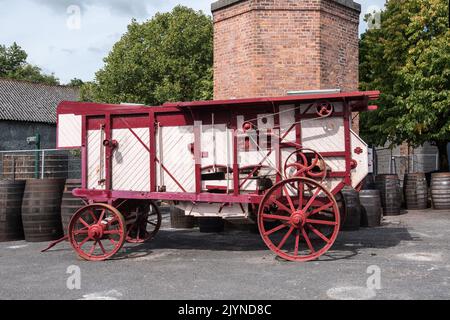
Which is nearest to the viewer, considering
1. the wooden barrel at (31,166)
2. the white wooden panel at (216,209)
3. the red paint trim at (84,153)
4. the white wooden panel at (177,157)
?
the white wooden panel at (216,209)

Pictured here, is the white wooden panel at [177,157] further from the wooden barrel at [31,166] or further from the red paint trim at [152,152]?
the wooden barrel at [31,166]

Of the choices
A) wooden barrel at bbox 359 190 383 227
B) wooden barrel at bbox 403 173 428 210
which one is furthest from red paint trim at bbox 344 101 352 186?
wooden barrel at bbox 403 173 428 210

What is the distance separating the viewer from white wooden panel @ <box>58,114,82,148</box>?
768cm

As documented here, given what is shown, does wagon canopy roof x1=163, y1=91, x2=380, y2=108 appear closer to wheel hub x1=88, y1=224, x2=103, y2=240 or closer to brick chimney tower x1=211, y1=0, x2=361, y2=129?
wheel hub x1=88, y1=224, x2=103, y2=240

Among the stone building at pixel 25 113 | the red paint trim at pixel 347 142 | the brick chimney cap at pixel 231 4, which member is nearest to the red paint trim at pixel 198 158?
the red paint trim at pixel 347 142

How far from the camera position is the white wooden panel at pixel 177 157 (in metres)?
7.14

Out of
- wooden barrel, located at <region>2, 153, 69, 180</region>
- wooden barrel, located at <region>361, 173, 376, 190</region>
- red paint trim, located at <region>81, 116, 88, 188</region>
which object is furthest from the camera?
wooden barrel, located at <region>2, 153, 69, 180</region>

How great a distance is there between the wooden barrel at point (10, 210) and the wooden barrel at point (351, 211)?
22.0 ft

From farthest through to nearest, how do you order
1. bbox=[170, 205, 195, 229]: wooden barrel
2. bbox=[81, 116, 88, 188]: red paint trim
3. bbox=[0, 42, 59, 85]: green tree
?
bbox=[0, 42, 59, 85]: green tree
bbox=[170, 205, 195, 229]: wooden barrel
bbox=[81, 116, 88, 188]: red paint trim

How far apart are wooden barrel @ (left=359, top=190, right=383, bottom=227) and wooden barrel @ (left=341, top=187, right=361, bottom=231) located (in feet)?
1.90

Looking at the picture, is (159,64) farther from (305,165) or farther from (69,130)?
(305,165)

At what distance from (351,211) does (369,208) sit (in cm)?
88

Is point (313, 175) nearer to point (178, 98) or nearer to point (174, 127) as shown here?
point (174, 127)

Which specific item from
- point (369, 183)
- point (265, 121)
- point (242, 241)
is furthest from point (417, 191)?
point (265, 121)
